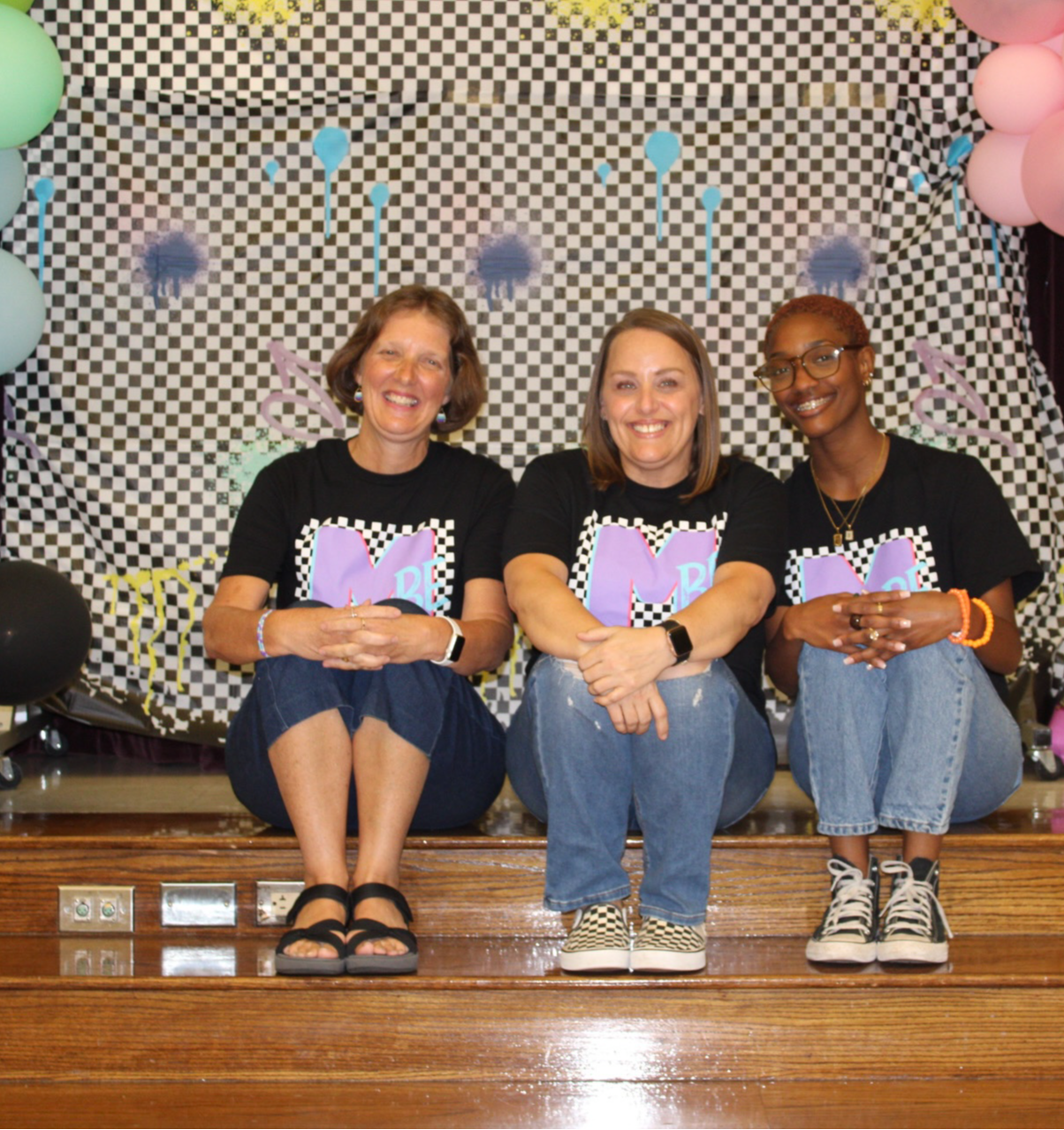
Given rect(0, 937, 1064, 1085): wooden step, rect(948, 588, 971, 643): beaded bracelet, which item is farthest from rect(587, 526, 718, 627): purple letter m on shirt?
rect(0, 937, 1064, 1085): wooden step

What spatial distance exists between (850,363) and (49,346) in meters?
2.03

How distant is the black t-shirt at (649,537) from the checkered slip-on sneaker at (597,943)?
1.53 ft

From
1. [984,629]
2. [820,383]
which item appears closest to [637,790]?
[984,629]

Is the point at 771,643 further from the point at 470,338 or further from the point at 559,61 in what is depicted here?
the point at 559,61

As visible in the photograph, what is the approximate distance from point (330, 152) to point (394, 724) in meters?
1.79

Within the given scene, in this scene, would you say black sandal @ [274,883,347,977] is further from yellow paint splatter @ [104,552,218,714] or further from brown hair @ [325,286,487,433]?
yellow paint splatter @ [104,552,218,714]

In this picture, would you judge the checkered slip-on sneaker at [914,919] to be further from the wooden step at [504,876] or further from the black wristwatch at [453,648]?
the black wristwatch at [453,648]

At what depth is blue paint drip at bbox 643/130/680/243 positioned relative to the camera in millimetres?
3189

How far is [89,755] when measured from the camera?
130 inches

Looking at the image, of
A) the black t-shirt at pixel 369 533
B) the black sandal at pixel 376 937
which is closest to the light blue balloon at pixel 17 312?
the black t-shirt at pixel 369 533

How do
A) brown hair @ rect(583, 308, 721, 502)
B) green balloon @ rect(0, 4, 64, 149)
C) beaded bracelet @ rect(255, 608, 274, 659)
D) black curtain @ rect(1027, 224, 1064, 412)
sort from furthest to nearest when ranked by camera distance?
black curtain @ rect(1027, 224, 1064, 412) < green balloon @ rect(0, 4, 64, 149) < brown hair @ rect(583, 308, 721, 502) < beaded bracelet @ rect(255, 608, 274, 659)

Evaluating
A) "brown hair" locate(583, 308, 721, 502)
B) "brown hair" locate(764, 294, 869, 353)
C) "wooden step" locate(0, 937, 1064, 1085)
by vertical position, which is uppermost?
"brown hair" locate(764, 294, 869, 353)

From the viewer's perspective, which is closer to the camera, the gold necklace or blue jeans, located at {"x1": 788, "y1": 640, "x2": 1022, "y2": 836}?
blue jeans, located at {"x1": 788, "y1": 640, "x2": 1022, "y2": 836}

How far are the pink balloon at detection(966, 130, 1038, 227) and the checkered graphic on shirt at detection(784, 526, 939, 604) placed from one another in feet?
3.71
